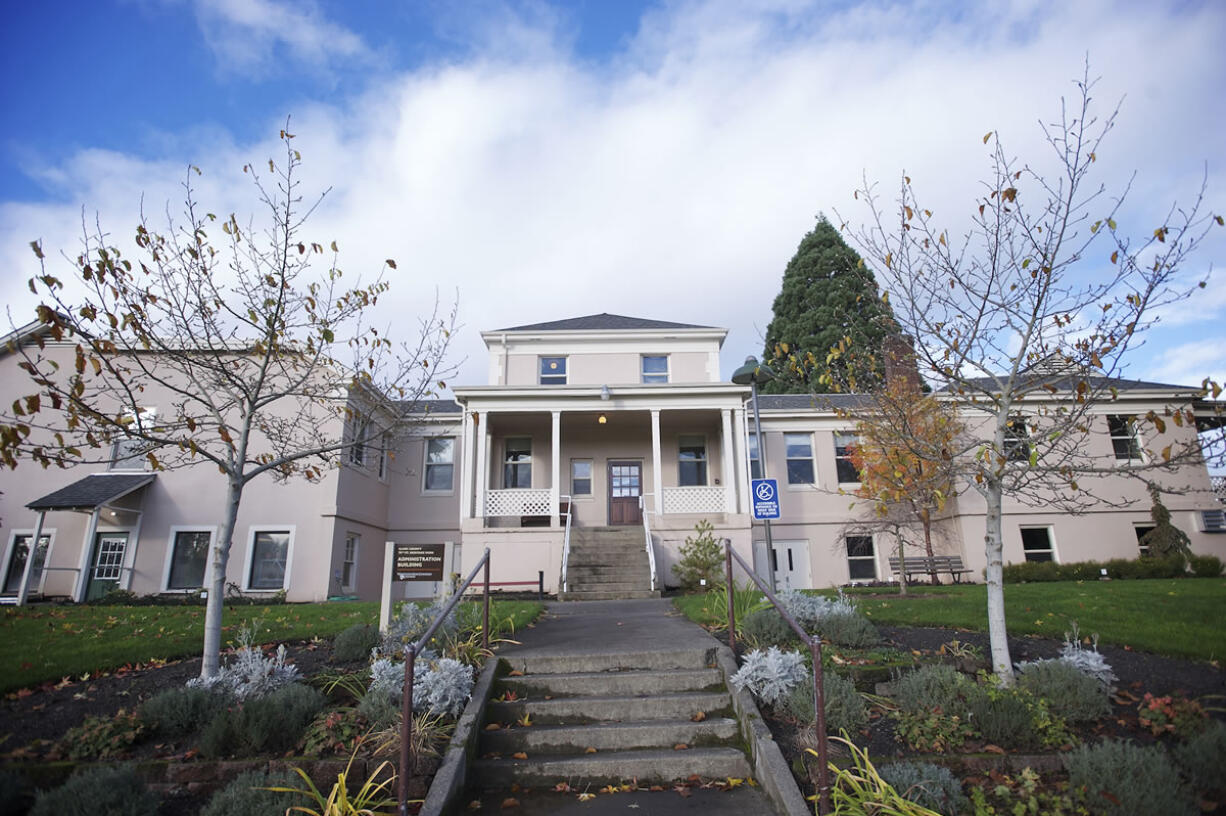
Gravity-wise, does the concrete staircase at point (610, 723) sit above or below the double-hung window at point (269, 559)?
below

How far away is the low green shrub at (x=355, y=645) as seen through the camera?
6.88m

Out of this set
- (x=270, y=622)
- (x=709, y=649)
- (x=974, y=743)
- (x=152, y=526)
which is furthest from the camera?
(x=152, y=526)

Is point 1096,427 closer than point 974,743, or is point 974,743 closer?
point 974,743

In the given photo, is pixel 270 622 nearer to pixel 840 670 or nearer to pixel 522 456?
pixel 840 670

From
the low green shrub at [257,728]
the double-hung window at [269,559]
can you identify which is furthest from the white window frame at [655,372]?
the low green shrub at [257,728]

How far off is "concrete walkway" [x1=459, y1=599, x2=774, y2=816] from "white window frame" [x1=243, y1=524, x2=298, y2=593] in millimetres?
8862

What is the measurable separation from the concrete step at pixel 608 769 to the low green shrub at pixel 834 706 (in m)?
0.58

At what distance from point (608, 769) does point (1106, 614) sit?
24.0 ft

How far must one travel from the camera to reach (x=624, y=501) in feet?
65.0

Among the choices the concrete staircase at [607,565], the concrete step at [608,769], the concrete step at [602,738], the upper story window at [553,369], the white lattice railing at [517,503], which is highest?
the upper story window at [553,369]

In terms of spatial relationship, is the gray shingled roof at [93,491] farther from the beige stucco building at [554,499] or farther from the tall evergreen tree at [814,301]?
the tall evergreen tree at [814,301]

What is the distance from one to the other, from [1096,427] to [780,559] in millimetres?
10870

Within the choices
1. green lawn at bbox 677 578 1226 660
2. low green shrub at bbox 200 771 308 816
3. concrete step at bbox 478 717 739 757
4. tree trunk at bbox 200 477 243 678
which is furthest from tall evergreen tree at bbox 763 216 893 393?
low green shrub at bbox 200 771 308 816

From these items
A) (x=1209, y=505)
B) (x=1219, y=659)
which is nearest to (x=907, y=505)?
(x=1209, y=505)
